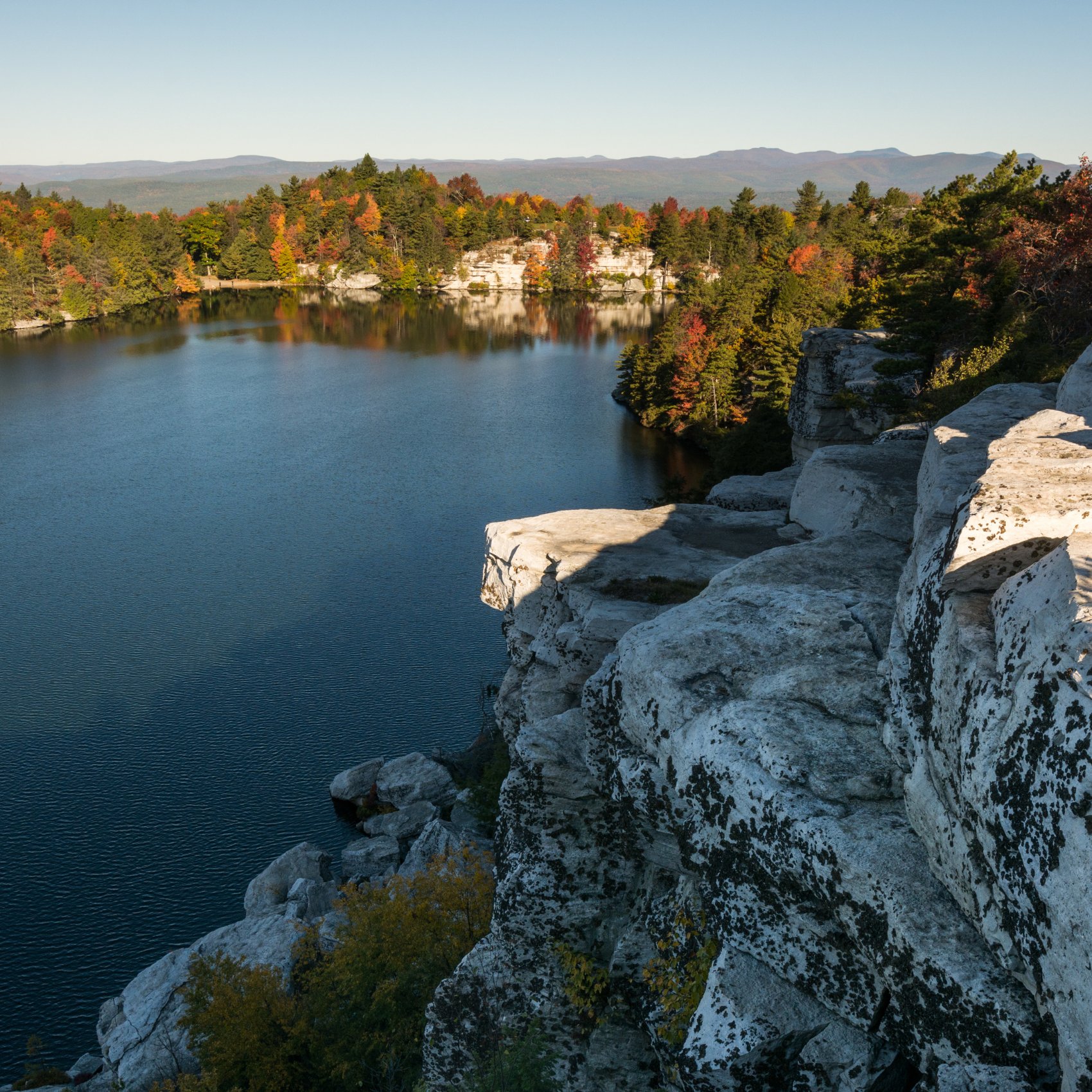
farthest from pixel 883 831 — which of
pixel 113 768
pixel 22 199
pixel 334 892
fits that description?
pixel 22 199

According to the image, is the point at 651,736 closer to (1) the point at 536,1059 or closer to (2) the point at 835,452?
(1) the point at 536,1059

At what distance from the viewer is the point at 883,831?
36.2 ft

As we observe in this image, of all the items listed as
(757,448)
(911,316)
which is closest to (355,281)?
(757,448)

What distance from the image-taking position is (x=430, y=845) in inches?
1014

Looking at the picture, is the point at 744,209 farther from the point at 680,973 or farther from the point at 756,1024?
the point at 756,1024

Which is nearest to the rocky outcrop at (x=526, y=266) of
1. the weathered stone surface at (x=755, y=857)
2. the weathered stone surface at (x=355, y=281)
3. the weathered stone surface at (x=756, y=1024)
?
the weathered stone surface at (x=355, y=281)

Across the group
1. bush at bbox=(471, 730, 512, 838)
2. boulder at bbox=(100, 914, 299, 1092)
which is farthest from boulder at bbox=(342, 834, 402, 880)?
boulder at bbox=(100, 914, 299, 1092)

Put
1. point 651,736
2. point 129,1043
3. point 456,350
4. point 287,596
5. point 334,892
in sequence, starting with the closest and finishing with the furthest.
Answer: point 651,736, point 129,1043, point 334,892, point 287,596, point 456,350

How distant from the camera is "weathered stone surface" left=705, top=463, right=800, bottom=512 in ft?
96.9

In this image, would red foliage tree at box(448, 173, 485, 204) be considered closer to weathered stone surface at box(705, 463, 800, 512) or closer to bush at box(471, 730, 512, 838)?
weathered stone surface at box(705, 463, 800, 512)

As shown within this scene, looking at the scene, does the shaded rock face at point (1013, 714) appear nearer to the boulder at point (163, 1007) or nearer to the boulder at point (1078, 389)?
the boulder at point (1078, 389)

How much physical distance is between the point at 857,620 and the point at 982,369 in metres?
19.6

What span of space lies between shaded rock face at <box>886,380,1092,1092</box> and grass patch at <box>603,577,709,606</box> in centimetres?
803

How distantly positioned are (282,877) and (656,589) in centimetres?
1341
